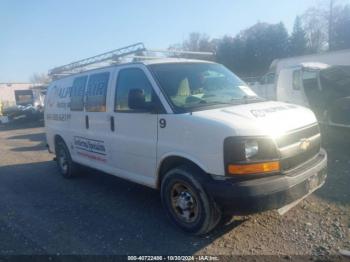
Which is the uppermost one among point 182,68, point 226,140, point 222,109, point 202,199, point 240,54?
point 240,54

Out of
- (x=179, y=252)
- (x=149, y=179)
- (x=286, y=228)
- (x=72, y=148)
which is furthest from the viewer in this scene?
(x=72, y=148)

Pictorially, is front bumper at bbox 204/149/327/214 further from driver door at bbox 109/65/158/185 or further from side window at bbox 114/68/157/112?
side window at bbox 114/68/157/112

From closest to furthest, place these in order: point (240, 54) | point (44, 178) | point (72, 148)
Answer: point (72, 148) → point (44, 178) → point (240, 54)

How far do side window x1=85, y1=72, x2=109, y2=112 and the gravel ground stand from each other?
1.52 m

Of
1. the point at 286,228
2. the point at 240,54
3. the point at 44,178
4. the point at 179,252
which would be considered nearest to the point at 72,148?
the point at 44,178

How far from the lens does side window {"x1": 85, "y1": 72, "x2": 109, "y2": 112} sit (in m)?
5.07

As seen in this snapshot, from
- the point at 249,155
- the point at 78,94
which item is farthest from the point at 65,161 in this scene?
the point at 249,155

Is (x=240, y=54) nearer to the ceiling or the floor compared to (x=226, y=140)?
nearer to the ceiling

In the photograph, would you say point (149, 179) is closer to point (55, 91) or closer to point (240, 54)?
point (55, 91)

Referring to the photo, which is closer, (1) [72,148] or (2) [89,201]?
(2) [89,201]

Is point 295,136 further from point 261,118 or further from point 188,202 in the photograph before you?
point 188,202

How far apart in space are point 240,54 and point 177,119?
35.9 metres

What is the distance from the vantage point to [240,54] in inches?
1484

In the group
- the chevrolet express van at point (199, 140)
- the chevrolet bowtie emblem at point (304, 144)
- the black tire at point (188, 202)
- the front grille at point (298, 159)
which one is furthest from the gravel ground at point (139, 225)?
the chevrolet bowtie emblem at point (304, 144)
